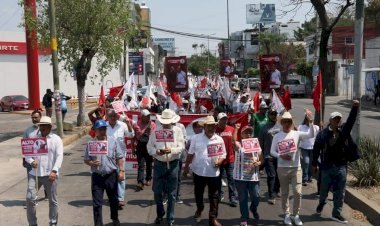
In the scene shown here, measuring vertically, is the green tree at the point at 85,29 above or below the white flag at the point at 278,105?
above

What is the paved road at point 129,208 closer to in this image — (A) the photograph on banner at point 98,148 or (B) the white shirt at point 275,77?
(A) the photograph on banner at point 98,148

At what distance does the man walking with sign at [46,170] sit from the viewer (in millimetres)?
7641

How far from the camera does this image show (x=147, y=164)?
422 inches

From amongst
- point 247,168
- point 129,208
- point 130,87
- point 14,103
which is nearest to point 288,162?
point 247,168

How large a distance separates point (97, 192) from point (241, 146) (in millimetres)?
2317

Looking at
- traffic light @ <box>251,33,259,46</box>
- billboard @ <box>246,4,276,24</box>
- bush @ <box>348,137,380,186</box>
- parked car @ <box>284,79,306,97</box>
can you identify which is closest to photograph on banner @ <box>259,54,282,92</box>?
bush @ <box>348,137,380,186</box>

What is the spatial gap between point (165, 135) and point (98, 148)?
110 centimetres

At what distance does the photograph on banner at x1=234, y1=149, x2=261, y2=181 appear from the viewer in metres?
7.89

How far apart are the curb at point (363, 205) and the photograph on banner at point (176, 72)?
36.8ft

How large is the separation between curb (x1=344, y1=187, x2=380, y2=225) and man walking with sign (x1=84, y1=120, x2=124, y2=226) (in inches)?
157

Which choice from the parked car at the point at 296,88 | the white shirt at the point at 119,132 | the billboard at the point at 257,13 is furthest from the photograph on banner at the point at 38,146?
the billboard at the point at 257,13

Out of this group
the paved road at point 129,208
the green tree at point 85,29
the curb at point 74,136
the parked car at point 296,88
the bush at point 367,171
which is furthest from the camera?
the parked car at point 296,88

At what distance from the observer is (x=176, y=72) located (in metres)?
20.2

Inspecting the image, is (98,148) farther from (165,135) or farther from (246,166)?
(246,166)
